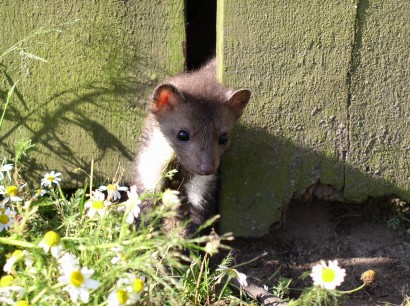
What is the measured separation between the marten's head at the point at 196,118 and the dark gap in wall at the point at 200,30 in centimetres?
103

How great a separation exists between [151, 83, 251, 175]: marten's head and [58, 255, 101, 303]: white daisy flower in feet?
3.72

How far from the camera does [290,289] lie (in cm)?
318

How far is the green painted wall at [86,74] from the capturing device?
127 inches

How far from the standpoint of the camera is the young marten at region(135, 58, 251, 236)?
3.06 metres

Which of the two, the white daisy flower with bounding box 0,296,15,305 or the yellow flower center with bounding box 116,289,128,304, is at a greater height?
the yellow flower center with bounding box 116,289,128,304

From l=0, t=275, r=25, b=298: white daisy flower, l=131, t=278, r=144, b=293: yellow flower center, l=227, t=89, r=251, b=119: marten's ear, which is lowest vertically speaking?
l=0, t=275, r=25, b=298: white daisy flower

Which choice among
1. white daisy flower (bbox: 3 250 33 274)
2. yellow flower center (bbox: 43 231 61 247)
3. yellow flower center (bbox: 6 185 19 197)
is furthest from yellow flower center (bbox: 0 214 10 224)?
yellow flower center (bbox: 43 231 61 247)

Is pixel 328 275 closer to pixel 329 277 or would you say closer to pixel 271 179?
pixel 329 277

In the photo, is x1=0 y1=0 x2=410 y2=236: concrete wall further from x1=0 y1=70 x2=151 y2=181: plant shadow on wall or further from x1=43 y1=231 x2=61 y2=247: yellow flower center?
x1=43 y1=231 x2=61 y2=247: yellow flower center

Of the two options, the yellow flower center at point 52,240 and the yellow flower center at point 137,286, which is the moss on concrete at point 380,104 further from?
the yellow flower center at point 52,240

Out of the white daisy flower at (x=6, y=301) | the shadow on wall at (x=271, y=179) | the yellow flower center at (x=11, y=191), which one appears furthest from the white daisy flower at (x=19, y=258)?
the shadow on wall at (x=271, y=179)

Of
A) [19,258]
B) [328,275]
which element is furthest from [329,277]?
[19,258]

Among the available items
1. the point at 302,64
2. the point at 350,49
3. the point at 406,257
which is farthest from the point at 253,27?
the point at 406,257

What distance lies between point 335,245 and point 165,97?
138 cm
